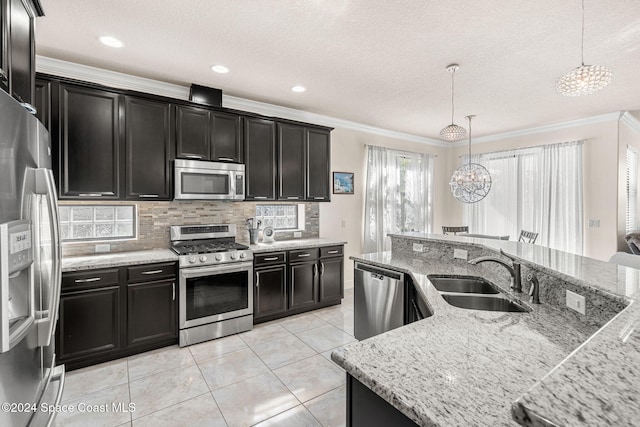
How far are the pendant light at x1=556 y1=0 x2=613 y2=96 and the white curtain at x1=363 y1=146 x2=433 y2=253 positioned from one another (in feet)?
10.7

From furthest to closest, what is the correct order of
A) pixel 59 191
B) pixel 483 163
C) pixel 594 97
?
1. pixel 483 163
2. pixel 594 97
3. pixel 59 191

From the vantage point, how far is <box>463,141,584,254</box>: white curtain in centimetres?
477

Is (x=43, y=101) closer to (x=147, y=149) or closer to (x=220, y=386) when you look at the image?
(x=147, y=149)

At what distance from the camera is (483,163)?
6.01m

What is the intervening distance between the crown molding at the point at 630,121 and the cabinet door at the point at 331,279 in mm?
4522

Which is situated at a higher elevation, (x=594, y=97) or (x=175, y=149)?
(x=594, y=97)

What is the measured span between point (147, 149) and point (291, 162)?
1704mm

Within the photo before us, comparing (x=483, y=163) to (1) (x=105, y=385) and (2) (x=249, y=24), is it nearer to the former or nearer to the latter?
(2) (x=249, y=24)

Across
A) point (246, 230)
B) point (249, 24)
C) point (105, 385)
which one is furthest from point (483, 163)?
point (105, 385)

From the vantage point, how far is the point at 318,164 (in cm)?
441

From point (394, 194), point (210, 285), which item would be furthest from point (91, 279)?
point (394, 194)

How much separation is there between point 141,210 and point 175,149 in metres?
0.78

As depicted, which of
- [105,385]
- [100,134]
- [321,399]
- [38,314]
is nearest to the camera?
[38,314]

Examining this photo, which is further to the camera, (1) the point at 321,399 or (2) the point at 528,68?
(2) the point at 528,68
